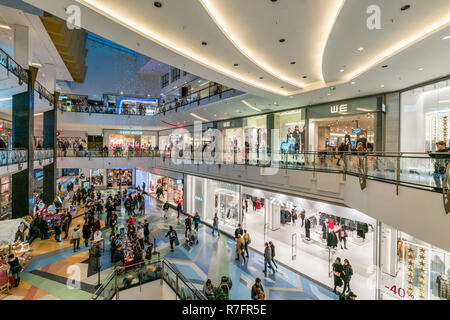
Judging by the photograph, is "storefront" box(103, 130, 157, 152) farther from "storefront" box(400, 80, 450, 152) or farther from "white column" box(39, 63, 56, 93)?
"storefront" box(400, 80, 450, 152)

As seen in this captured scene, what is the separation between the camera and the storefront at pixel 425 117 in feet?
26.0

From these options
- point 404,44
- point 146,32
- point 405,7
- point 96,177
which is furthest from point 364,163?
point 96,177

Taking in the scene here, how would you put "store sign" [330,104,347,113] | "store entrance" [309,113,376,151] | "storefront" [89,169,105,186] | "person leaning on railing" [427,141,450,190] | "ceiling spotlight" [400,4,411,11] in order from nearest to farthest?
1. "person leaning on railing" [427,141,450,190]
2. "ceiling spotlight" [400,4,411,11]
3. "store entrance" [309,113,376,151]
4. "store sign" [330,104,347,113]
5. "storefront" [89,169,105,186]

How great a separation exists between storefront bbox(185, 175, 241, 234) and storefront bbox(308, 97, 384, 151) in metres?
5.75

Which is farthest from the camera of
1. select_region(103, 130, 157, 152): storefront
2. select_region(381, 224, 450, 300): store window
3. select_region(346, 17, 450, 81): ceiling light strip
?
select_region(103, 130, 157, 152): storefront

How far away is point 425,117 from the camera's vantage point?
8.66m

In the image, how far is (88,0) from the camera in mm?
4508

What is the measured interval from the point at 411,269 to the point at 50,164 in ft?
71.8

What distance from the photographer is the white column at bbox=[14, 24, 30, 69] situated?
10423 mm

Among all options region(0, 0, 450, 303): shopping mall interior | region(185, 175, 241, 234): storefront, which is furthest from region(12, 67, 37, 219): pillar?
region(185, 175, 241, 234): storefront

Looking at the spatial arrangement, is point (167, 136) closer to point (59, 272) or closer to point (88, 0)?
point (59, 272)

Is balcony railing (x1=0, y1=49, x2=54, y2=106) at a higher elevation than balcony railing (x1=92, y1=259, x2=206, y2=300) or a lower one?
higher

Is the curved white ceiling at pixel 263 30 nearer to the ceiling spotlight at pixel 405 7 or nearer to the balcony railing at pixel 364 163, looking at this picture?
the ceiling spotlight at pixel 405 7

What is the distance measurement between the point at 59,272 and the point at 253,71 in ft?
34.9
